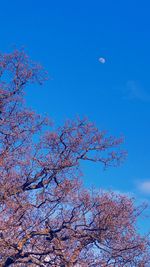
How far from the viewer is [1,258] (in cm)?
2158

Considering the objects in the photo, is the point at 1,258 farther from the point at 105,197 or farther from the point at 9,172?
the point at 105,197

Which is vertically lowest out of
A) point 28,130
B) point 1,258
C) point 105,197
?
point 1,258

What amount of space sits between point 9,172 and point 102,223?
6356 mm

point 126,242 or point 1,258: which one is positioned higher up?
point 126,242

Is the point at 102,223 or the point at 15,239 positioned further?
the point at 102,223

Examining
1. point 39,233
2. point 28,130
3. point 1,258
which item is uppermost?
point 28,130

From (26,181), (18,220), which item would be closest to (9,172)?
(26,181)

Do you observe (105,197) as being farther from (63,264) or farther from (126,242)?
(63,264)

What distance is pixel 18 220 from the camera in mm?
22766

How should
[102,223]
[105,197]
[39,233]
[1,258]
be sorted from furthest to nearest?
[105,197] < [102,223] < [39,233] < [1,258]

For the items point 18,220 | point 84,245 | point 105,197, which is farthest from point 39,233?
point 105,197

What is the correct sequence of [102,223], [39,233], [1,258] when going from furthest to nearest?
[102,223], [39,233], [1,258]

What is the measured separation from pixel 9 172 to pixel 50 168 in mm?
2761

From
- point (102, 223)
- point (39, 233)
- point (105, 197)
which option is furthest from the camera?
point (105, 197)
